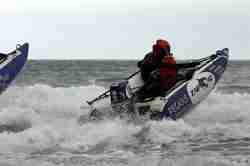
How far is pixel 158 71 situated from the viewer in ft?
34.9

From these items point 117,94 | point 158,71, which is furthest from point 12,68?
point 158,71

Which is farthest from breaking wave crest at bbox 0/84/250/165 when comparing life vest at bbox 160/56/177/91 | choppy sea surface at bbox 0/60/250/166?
life vest at bbox 160/56/177/91

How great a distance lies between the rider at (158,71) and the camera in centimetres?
1042

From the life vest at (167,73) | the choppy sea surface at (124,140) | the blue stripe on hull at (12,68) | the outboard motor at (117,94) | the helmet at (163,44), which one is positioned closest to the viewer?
the choppy sea surface at (124,140)

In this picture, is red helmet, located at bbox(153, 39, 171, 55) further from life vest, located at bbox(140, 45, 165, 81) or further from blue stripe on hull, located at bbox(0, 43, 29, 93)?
blue stripe on hull, located at bbox(0, 43, 29, 93)

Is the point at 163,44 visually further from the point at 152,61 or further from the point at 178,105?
the point at 178,105

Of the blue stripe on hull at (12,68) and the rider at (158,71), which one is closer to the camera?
the rider at (158,71)

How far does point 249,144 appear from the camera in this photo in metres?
8.59

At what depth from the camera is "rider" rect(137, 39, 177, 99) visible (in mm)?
10422

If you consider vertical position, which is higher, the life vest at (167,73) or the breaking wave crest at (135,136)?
the life vest at (167,73)

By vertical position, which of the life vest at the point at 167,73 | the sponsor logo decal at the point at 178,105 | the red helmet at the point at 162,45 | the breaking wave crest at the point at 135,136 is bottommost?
the breaking wave crest at the point at 135,136

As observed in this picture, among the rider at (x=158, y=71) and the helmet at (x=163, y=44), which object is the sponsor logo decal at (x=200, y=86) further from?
the helmet at (x=163, y=44)

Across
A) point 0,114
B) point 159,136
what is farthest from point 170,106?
point 0,114

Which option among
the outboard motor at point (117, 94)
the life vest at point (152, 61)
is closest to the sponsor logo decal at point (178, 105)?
the outboard motor at point (117, 94)
